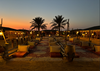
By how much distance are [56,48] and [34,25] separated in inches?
947

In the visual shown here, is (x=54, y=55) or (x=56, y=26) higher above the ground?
(x=56, y=26)

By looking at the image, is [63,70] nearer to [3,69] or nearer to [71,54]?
[71,54]

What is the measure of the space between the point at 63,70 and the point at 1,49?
202 inches

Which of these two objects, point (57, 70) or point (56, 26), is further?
point (56, 26)

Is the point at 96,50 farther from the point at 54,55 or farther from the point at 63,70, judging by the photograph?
the point at 63,70

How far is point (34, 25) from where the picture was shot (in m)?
29.0

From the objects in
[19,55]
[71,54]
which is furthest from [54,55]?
[19,55]

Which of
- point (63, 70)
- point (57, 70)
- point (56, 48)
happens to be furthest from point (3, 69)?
point (56, 48)

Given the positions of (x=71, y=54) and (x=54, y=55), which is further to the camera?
(x=54, y=55)

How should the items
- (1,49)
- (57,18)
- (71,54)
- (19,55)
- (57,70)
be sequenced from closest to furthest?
(57,70), (71,54), (1,49), (19,55), (57,18)

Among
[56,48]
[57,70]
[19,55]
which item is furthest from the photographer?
[56,48]

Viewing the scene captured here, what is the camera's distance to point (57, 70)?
3.95m

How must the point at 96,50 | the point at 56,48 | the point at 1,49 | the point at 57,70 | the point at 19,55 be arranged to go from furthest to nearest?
the point at 96,50 < the point at 56,48 < the point at 19,55 < the point at 1,49 < the point at 57,70

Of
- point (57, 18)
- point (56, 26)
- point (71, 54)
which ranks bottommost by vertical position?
point (71, 54)
